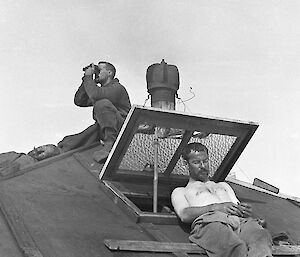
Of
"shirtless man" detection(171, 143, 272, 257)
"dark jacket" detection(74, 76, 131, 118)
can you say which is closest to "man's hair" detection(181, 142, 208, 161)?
"shirtless man" detection(171, 143, 272, 257)

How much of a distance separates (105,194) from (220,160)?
938 mm

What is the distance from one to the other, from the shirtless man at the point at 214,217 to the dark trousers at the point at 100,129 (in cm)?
143

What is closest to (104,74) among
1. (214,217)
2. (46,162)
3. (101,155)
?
(101,155)

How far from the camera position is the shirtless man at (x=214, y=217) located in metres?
3.15

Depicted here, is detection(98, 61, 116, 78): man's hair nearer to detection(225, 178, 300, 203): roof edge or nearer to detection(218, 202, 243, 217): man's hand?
detection(225, 178, 300, 203): roof edge

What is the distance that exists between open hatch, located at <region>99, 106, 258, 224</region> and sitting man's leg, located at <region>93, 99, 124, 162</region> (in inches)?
37.0

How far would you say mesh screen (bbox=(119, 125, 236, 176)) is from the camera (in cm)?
424

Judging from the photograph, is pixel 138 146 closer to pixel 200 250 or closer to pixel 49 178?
pixel 49 178

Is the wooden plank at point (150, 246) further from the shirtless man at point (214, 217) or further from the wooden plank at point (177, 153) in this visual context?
the wooden plank at point (177, 153)

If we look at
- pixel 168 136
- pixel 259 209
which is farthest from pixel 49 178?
pixel 259 209

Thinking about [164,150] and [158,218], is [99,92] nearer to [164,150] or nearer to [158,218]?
[164,150]

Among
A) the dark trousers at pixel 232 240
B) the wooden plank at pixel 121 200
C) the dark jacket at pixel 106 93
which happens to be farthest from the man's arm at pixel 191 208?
the dark jacket at pixel 106 93

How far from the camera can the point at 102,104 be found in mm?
5559

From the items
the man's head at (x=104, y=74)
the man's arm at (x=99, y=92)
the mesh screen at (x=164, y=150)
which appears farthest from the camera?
the man's head at (x=104, y=74)
